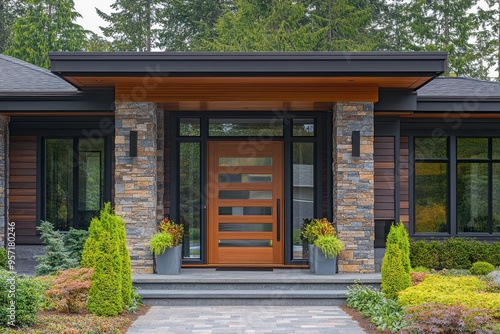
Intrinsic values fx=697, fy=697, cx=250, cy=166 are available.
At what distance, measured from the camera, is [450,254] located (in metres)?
11.7

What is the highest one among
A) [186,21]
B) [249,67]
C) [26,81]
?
[186,21]

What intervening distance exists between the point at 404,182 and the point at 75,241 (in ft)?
19.4

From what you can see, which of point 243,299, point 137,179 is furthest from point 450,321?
point 137,179

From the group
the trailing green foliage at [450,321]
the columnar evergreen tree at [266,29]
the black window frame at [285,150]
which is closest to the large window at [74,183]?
the black window frame at [285,150]

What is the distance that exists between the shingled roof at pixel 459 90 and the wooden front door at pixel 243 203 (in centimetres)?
287

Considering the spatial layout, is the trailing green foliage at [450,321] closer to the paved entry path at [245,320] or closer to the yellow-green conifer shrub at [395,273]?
the paved entry path at [245,320]

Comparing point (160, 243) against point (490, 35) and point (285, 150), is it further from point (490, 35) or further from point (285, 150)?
point (490, 35)

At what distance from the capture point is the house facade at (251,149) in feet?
32.2

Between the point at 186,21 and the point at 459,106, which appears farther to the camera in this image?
the point at 186,21

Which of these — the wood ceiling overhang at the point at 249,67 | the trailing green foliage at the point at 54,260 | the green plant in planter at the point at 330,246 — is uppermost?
the wood ceiling overhang at the point at 249,67

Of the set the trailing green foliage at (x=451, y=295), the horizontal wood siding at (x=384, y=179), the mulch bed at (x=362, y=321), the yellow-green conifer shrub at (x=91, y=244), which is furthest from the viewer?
the horizontal wood siding at (x=384, y=179)

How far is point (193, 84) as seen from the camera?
10508mm

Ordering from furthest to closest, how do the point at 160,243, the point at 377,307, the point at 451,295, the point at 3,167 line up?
the point at 3,167, the point at 160,243, the point at 377,307, the point at 451,295

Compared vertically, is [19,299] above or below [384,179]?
below
